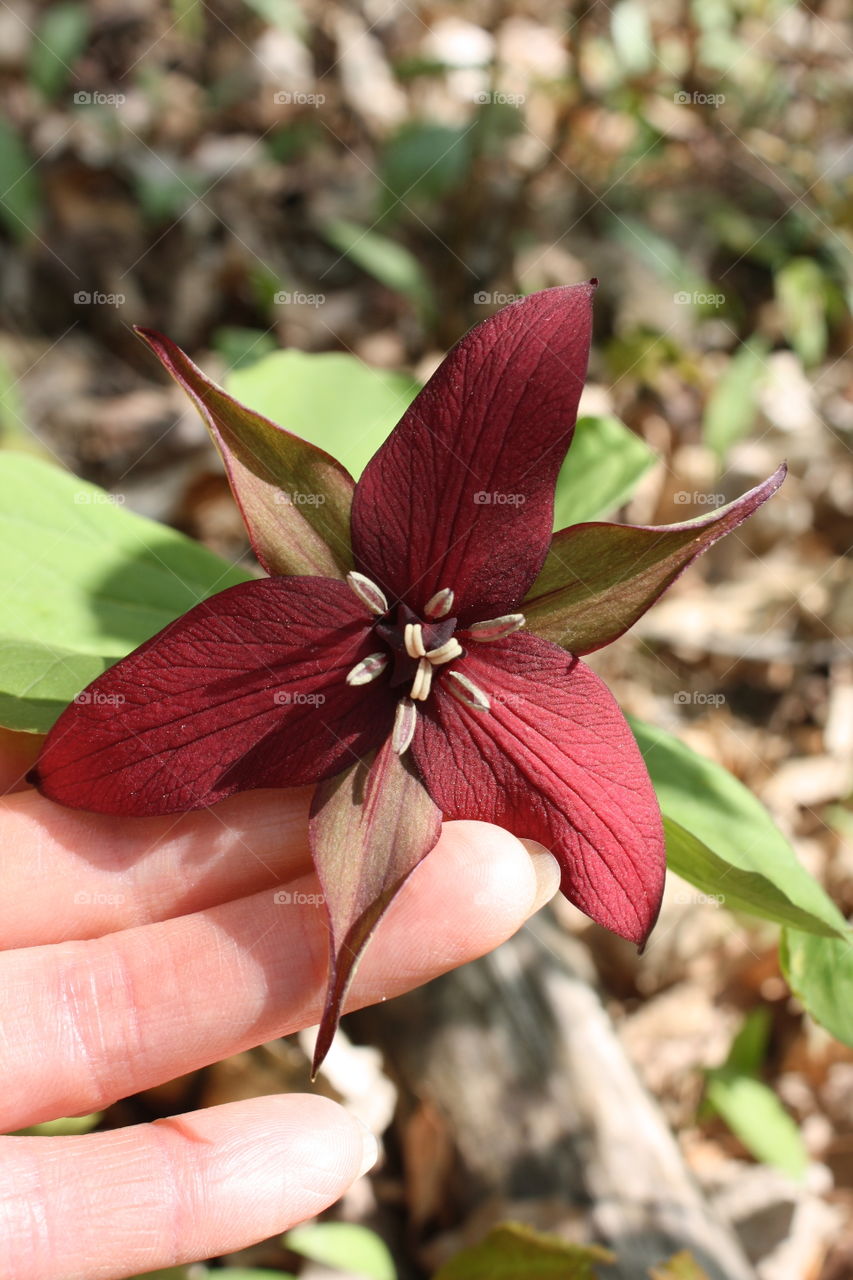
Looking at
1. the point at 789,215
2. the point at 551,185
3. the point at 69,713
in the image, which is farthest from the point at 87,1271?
the point at 789,215

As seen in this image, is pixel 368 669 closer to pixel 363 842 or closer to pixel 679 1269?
pixel 363 842

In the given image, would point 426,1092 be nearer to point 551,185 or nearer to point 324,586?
point 324,586

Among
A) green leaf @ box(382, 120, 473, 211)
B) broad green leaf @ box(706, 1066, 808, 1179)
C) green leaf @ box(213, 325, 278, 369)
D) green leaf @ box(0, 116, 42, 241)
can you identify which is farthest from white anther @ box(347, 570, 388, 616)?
green leaf @ box(0, 116, 42, 241)

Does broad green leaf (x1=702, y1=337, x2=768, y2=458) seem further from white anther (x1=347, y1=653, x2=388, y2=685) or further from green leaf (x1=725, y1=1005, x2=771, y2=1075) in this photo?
white anther (x1=347, y1=653, x2=388, y2=685)

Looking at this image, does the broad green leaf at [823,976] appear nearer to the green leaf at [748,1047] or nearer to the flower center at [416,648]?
the flower center at [416,648]

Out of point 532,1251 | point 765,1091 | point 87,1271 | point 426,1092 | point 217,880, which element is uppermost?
point 217,880

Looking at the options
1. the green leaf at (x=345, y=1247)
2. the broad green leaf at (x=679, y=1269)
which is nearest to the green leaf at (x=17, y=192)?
the green leaf at (x=345, y=1247)

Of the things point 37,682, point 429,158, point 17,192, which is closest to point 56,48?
point 17,192
